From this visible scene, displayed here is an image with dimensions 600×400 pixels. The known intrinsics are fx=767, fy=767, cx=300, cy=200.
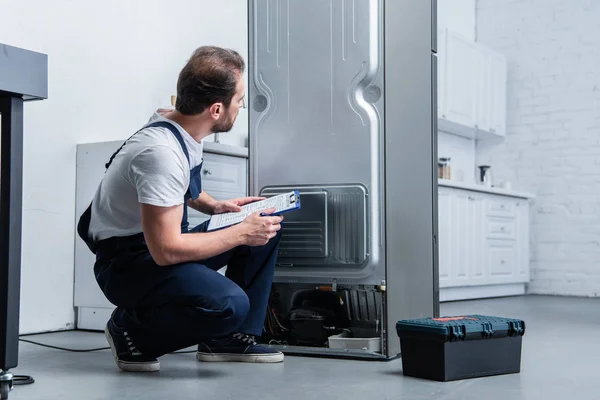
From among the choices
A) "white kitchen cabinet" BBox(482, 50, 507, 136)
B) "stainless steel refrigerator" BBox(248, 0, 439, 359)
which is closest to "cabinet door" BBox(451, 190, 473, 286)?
"white kitchen cabinet" BBox(482, 50, 507, 136)

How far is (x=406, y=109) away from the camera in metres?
2.80

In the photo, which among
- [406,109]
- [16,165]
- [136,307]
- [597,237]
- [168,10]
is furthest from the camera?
[597,237]

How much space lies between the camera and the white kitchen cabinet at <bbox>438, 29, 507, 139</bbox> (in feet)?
20.5

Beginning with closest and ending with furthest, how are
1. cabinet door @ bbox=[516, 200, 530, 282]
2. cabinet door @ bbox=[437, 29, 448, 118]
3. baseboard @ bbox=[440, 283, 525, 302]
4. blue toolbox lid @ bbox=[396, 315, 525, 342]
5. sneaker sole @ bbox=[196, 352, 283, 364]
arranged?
1. blue toolbox lid @ bbox=[396, 315, 525, 342]
2. sneaker sole @ bbox=[196, 352, 283, 364]
3. baseboard @ bbox=[440, 283, 525, 302]
4. cabinet door @ bbox=[437, 29, 448, 118]
5. cabinet door @ bbox=[516, 200, 530, 282]

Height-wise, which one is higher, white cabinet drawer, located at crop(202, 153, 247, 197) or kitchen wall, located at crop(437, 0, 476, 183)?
kitchen wall, located at crop(437, 0, 476, 183)

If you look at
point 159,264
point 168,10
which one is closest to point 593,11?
point 168,10

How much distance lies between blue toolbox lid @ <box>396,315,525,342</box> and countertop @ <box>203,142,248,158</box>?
1513 mm

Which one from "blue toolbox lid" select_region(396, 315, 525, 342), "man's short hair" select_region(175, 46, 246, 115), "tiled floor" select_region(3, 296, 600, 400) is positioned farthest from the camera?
"man's short hair" select_region(175, 46, 246, 115)

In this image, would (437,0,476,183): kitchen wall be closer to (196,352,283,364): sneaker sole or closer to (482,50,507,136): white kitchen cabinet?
(482,50,507,136): white kitchen cabinet

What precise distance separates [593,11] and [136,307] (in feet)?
18.7

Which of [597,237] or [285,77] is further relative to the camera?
[597,237]

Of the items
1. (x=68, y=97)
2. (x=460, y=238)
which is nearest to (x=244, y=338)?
(x=68, y=97)

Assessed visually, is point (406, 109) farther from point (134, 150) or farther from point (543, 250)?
point (543, 250)

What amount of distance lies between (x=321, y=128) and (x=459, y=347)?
3.13 feet
